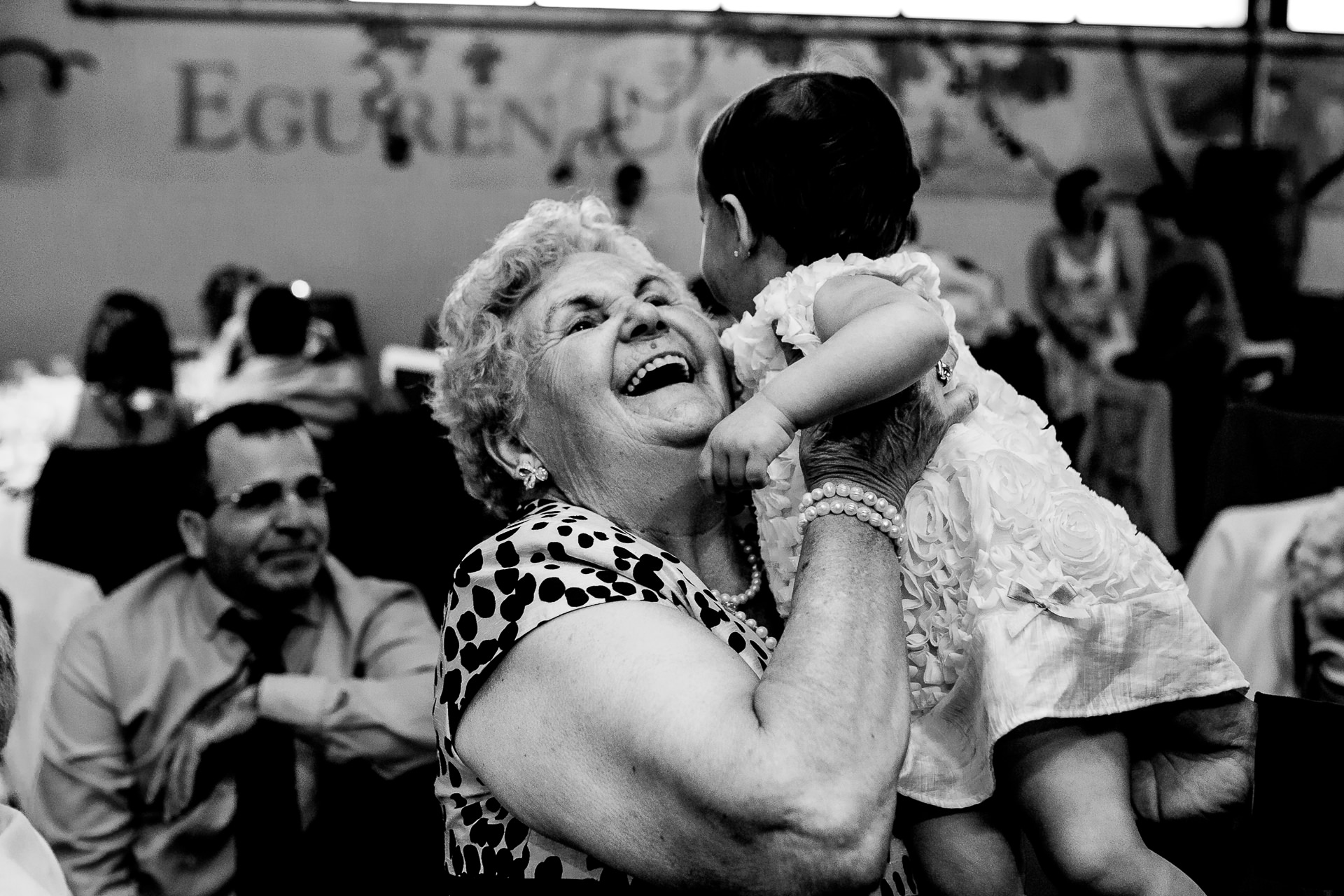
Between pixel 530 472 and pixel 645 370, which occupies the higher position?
pixel 645 370

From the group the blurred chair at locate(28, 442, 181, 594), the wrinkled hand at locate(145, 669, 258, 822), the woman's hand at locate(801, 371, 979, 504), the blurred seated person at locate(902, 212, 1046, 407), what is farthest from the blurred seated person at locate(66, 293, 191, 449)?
the woman's hand at locate(801, 371, 979, 504)

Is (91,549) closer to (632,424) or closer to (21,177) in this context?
(632,424)

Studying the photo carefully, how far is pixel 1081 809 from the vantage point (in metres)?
1.47

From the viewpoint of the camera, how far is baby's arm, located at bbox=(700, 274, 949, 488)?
4.53ft

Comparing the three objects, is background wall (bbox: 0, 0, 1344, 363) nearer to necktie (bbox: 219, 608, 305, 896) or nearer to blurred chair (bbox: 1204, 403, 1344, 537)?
blurred chair (bbox: 1204, 403, 1344, 537)

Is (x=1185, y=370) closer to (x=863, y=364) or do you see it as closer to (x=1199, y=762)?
(x=1199, y=762)

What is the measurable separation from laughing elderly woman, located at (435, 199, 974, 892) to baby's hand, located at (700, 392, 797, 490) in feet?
0.37

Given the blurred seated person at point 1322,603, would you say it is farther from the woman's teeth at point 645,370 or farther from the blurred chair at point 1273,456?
the woman's teeth at point 645,370

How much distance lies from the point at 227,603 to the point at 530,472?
1511 mm

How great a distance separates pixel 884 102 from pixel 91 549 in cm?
268

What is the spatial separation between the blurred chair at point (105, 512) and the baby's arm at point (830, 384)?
2.53 metres

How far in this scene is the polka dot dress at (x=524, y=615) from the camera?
1.42 metres

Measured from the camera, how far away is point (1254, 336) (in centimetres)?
835

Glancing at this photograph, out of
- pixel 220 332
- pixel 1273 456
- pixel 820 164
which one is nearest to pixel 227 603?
pixel 820 164
